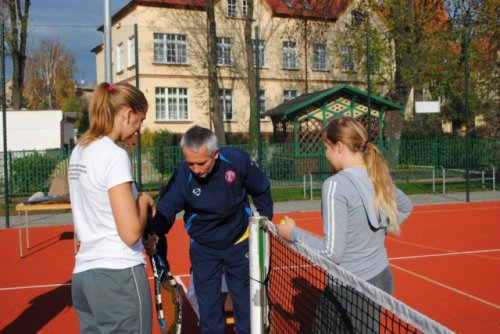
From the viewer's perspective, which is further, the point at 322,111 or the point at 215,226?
the point at 322,111

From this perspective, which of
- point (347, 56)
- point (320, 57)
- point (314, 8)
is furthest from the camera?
point (320, 57)

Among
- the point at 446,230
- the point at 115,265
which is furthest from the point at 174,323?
the point at 446,230

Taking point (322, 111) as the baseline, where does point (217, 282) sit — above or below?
below

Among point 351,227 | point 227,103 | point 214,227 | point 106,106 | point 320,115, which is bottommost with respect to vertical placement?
point 214,227

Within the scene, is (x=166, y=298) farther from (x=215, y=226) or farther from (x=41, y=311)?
(x=41, y=311)

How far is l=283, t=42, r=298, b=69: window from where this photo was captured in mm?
31578

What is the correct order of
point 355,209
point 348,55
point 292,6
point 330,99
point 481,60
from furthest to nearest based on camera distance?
1. point 292,6
2. point 348,55
3. point 330,99
4. point 481,60
5. point 355,209

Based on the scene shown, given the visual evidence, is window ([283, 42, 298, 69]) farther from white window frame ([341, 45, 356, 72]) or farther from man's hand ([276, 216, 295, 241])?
man's hand ([276, 216, 295, 241])

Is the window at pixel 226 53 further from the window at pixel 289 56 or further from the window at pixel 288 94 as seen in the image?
the window at pixel 288 94

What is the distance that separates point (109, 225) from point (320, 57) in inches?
1225

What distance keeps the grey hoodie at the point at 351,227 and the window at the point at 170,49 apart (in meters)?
27.0

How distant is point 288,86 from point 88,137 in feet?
101

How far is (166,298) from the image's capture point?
3631 mm

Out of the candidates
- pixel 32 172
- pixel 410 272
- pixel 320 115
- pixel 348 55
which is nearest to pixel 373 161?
pixel 410 272
